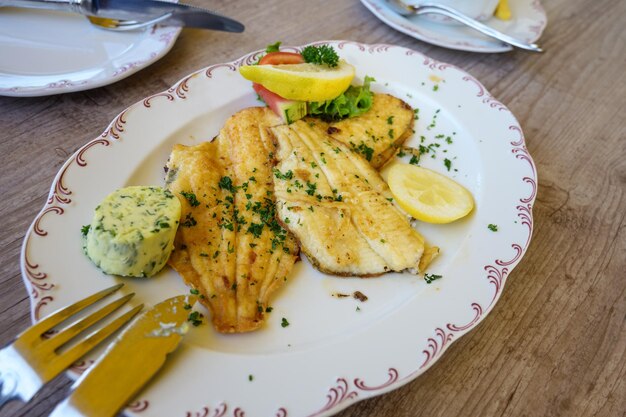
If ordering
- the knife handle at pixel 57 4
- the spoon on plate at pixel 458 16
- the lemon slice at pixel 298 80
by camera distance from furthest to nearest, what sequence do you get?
the spoon on plate at pixel 458 16, the knife handle at pixel 57 4, the lemon slice at pixel 298 80

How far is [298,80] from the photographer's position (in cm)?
243

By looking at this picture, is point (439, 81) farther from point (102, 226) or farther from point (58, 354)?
point (58, 354)

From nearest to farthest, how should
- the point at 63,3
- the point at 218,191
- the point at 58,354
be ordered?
the point at 58,354
the point at 218,191
the point at 63,3

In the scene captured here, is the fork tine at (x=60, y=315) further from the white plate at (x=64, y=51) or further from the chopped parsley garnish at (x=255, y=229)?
the white plate at (x=64, y=51)

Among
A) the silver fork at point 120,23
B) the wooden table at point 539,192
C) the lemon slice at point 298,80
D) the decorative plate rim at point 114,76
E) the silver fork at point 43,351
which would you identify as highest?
the silver fork at point 120,23

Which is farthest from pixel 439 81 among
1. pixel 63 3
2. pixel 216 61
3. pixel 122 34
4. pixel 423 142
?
pixel 63 3

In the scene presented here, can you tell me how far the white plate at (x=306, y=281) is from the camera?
5.06ft

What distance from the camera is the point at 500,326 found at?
76.9 inches

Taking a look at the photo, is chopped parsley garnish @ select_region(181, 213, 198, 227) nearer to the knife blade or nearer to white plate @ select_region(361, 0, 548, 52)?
the knife blade

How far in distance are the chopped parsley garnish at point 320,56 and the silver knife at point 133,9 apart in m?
0.77

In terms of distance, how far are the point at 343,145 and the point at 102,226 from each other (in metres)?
1.25

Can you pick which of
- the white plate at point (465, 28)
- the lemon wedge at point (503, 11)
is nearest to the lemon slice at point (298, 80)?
the white plate at point (465, 28)

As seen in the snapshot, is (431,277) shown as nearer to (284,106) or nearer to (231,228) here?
(231,228)

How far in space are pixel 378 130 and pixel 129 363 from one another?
1713 mm
